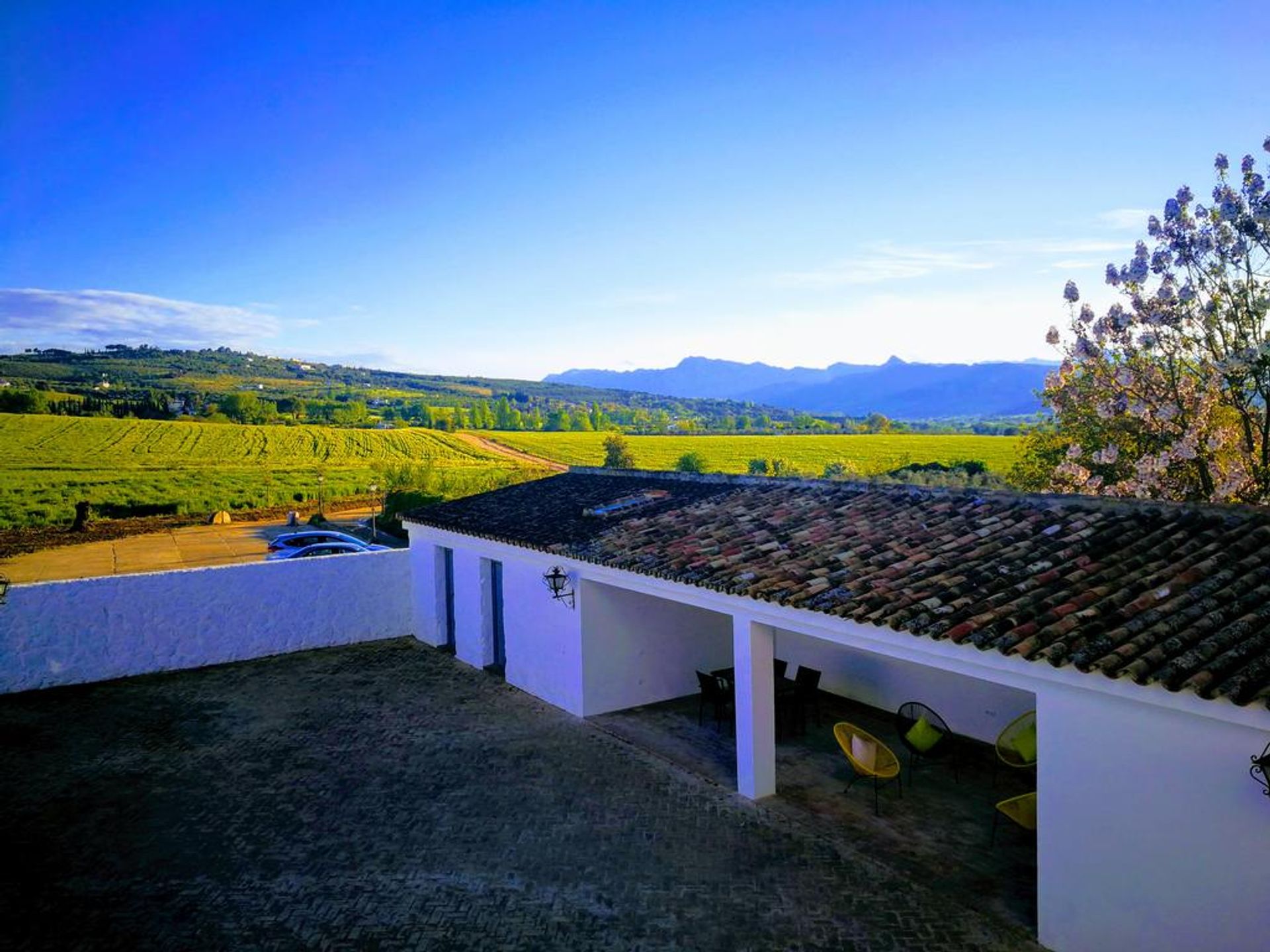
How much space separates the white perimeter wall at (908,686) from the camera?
1032 centimetres

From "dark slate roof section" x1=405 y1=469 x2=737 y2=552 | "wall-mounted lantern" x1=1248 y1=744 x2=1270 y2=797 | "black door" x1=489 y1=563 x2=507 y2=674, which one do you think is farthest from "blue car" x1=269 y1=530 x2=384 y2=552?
"wall-mounted lantern" x1=1248 y1=744 x2=1270 y2=797

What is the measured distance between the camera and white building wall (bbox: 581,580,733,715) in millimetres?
11992

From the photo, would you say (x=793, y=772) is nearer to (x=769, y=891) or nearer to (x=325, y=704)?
(x=769, y=891)

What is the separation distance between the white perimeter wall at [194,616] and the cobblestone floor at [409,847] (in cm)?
182

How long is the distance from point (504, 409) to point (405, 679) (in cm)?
9096

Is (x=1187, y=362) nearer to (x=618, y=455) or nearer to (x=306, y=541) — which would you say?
(x=306, y=541)

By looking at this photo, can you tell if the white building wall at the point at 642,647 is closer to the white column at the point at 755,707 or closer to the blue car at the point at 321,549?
the white column at the point at 755,707

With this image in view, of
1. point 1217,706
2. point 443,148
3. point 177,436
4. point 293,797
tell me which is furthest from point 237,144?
point 177,436

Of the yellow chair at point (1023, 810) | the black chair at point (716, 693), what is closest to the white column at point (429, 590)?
→ the black chair at point (716, 693)

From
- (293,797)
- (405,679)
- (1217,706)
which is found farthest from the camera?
(405,679)

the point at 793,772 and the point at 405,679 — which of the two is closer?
A: the point at 793,772

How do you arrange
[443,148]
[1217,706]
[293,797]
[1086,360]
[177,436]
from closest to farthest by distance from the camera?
1. [1217,706]
2. [293,797]
3. [1086,360]
4. [443,148]
5. [177,436]

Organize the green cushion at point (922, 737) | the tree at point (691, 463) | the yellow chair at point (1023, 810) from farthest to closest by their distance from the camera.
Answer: the tree at point (691, 463) → the green cushion at point (922, 737) → the yellow chair at point (1023, 810)

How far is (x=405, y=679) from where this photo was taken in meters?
14.4
